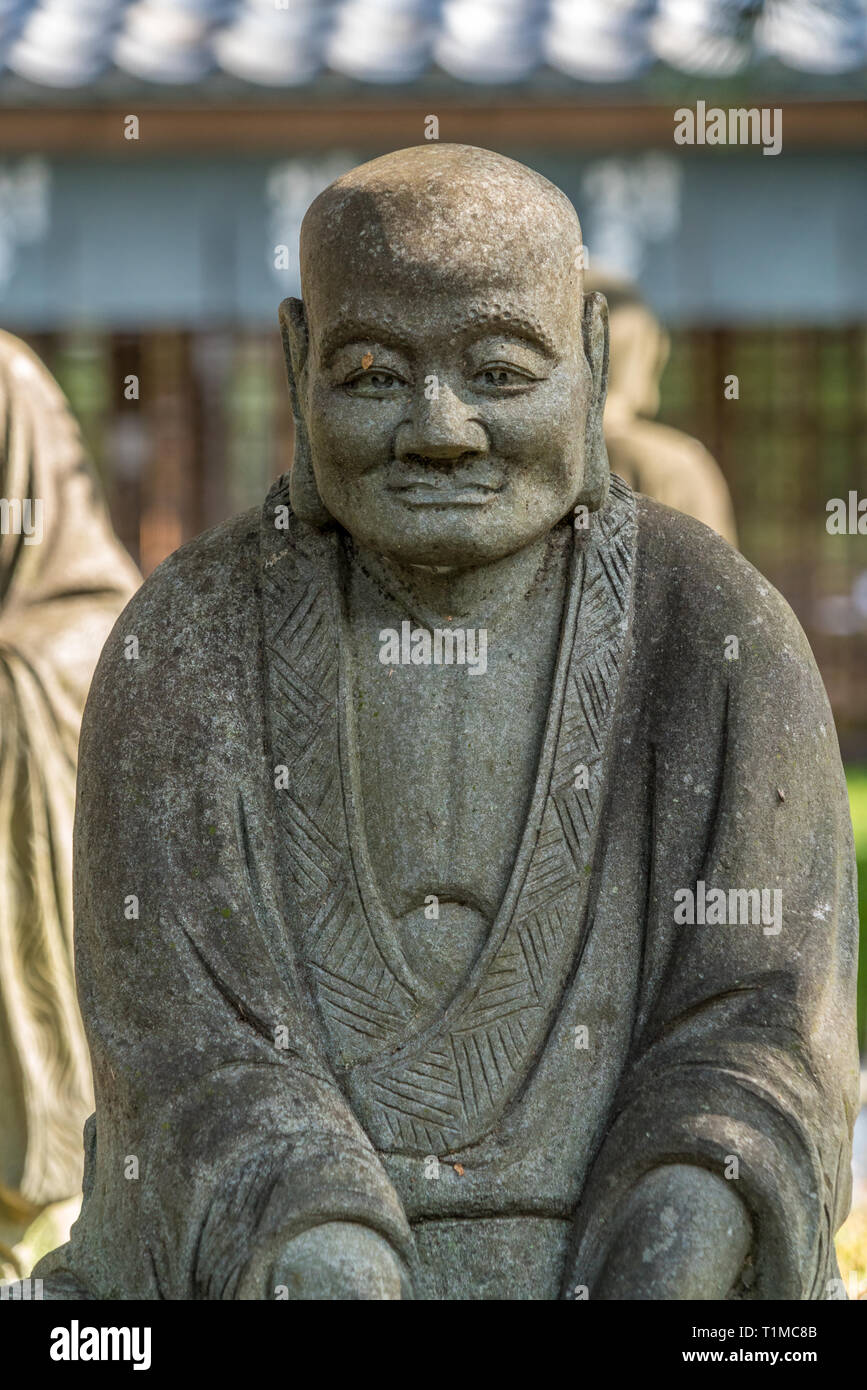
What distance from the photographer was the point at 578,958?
3.24 metres

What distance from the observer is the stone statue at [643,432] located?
8336 mm

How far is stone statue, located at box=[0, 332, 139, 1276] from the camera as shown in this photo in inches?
212

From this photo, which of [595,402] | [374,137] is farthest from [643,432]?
[595,402]

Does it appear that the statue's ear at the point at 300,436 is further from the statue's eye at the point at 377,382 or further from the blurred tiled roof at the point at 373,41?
the blurred tiled roof at the point at 373,41

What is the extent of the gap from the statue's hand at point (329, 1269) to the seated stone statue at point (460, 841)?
0.22ft

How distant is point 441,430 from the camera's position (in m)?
3.09

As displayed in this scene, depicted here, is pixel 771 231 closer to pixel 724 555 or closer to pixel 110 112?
pixel 110 112

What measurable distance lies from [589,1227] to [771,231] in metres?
7.79

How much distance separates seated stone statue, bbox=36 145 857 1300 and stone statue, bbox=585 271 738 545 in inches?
189

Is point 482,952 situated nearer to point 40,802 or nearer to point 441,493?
point 441,493

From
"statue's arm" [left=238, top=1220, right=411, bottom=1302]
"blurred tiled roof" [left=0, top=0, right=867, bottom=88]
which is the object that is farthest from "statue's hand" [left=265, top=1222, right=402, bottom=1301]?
"blurred tiled roof" [left=0, top=0, right=867, bottom=88]

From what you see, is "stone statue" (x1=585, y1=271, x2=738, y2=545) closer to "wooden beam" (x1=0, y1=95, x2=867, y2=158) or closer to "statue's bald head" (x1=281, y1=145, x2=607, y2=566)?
"wooden beam" (x1=0, y1=95, x2=867, y2=158)

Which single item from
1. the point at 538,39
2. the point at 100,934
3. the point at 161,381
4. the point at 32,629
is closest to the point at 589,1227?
the point at 100,934

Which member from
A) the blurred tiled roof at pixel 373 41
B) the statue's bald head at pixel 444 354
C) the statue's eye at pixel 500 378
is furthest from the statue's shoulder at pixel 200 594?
the blurred tiled roof at pixel 373 41
